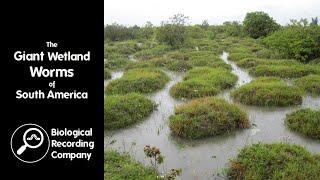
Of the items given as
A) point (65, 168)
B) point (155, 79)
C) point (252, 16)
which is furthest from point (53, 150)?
point (252, 16)

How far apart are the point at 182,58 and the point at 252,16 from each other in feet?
36.1

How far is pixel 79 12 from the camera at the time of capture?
2824 mm

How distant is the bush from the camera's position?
17797 mm

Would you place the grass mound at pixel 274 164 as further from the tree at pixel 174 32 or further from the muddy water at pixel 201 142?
the tree at pixel 174 32

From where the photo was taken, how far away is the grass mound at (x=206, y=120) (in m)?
8.80

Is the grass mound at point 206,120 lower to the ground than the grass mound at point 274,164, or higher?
higher

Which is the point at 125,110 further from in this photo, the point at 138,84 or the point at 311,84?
the point at 311,84

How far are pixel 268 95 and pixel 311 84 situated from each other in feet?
7.05

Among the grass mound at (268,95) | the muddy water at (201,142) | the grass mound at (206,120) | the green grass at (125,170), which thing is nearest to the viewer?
the green grass at (125,170)

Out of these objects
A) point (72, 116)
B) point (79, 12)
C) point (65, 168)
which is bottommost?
point (65, 168)

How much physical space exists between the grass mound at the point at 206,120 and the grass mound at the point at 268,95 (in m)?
1.63

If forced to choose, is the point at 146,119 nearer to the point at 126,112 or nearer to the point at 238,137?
the point at 126,112

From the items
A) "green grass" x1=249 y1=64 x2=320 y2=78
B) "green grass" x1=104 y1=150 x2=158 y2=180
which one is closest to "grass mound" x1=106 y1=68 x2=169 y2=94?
"green grass" x1=249 y1=64 x2=320 y2=78

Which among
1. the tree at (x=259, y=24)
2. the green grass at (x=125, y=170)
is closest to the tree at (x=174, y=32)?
the tree at (x=259, y=24)
